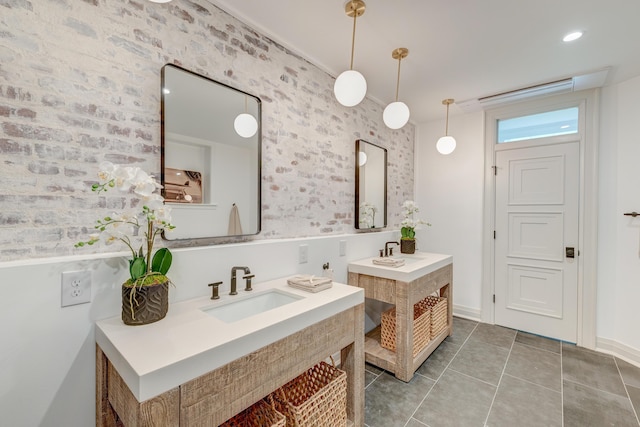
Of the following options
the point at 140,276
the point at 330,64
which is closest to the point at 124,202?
the point at 140,276

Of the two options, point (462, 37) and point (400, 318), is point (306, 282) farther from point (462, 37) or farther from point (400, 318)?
point (462, 37)

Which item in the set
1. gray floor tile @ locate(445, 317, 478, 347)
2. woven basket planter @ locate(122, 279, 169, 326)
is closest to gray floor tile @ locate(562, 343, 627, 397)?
gray floor tile @ locate(445, 317, 478, 347)

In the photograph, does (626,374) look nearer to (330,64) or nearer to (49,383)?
(330,64)

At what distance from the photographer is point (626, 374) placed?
2.38 metres

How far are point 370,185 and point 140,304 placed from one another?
94.3 inches

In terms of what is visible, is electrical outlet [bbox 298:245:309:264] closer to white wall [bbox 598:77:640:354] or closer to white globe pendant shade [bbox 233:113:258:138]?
white globe pendant shade [bbox 233:113:258:138]

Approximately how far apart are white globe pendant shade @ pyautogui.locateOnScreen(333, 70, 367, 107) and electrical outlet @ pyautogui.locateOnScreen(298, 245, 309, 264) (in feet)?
3.62

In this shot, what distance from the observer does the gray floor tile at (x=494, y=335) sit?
295cm

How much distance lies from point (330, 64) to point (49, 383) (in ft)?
8.75

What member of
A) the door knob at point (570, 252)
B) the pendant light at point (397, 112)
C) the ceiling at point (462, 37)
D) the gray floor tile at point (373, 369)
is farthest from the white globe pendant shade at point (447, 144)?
the gray floor tile at point (373, 369)

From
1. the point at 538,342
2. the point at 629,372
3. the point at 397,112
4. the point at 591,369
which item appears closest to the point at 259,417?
the point at 397,112

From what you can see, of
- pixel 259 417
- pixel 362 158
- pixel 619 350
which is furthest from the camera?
pixel 362 158

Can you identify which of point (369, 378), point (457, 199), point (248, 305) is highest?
point (457, 199)

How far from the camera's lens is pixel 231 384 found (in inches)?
41.4
